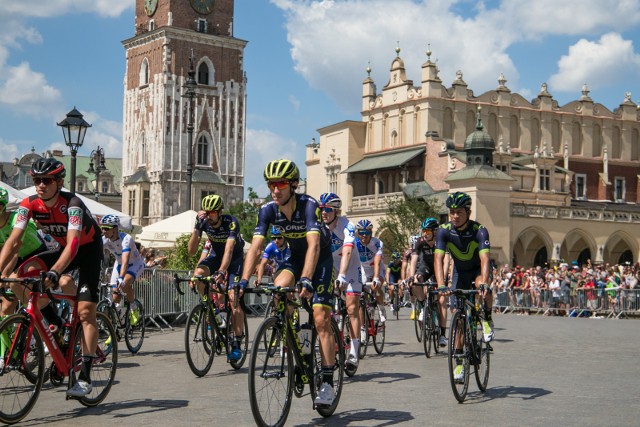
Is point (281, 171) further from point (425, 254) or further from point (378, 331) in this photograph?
point (425, 254)

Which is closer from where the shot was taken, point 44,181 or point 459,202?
point 44,181

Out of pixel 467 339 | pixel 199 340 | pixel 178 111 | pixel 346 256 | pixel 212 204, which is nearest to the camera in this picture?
pixel 467 339

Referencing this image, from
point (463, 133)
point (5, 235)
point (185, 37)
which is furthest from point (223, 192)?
point (5, 235)

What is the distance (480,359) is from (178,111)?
92778 mm

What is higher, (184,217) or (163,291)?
(184,217)

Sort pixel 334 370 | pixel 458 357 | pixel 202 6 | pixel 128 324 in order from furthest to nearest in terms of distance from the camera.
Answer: pixel 202 6 → pixel 128 324 → pixel 458 357 → pixel 334 370

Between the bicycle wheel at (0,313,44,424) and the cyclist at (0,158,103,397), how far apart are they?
537 mm

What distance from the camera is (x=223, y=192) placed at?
10344 centimetres

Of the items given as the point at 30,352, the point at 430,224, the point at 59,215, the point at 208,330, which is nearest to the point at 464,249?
the point at 208,330

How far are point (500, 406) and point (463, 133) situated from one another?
64715 mm

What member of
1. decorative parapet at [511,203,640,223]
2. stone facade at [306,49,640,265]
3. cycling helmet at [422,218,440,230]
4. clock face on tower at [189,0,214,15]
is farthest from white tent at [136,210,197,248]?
clock face on tower at [189,0,214,15]

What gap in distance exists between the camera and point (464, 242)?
35.0 ft

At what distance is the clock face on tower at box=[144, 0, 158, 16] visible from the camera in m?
105

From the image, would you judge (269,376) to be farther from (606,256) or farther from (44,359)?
(606,256)
